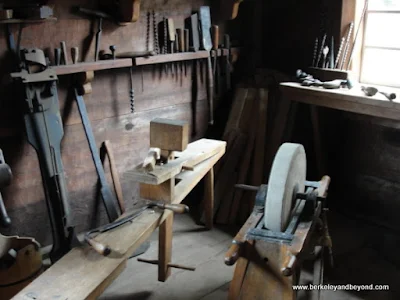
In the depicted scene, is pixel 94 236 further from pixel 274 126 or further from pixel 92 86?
pixel 274 126

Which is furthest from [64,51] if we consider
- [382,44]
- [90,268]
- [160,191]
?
[382,44]

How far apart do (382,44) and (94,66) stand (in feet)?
5.94

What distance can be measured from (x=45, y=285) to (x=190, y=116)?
6.39 feet

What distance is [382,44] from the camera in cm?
304

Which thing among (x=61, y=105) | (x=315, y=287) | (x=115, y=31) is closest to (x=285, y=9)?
(x=115, y=31)

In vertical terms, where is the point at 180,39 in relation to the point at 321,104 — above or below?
above

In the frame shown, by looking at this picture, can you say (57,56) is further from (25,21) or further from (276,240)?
(276,240)

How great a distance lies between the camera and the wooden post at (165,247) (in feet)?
7.81

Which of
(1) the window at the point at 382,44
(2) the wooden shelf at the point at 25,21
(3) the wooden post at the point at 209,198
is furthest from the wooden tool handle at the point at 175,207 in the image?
(1) the window at the point at 382,44

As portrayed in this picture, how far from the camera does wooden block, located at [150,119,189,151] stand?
218cm

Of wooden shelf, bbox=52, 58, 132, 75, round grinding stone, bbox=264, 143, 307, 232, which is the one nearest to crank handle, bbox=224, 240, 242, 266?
round grinding stone, bbox=264, 143, 307, 232

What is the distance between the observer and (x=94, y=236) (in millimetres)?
1983

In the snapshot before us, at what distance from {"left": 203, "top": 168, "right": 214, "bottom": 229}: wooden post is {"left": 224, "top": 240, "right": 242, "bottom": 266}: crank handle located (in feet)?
3.83

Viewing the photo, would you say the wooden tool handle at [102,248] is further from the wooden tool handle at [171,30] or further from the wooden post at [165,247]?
the wooden tool handle at [171,30]
